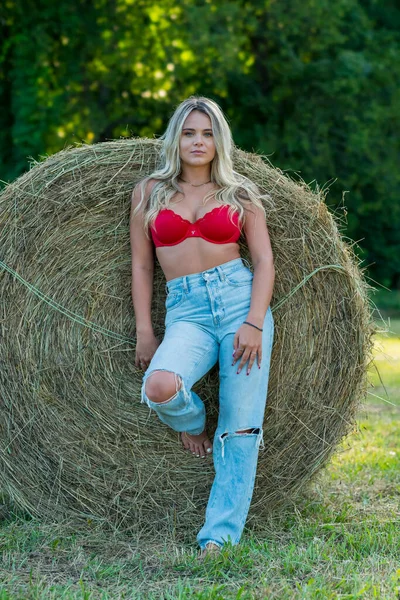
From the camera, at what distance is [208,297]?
3277mm

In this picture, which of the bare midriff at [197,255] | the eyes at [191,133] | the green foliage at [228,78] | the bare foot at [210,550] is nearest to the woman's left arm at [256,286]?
the bare midriff at [197,255]

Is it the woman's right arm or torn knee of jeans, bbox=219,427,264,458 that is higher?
the woman's right arm

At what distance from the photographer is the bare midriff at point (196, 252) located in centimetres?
333

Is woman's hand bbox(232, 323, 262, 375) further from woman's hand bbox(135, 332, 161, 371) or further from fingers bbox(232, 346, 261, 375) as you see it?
woman's hand bbox(135, 332, 161, 371)

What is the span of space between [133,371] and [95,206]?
2.49 ft

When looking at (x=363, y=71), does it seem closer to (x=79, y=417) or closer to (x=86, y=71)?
(x=86, y=71)

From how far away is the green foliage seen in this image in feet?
44.0

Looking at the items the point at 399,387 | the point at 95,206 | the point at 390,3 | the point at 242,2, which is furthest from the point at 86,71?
the point at 95,206

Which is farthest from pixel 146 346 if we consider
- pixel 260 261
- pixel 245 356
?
pixel 260 261

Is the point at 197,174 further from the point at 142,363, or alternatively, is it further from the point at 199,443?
the point at 199,443

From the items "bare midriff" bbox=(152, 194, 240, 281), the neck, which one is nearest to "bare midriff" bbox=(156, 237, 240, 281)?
"bare midriff" bbox=(152, 194, 240, 281)

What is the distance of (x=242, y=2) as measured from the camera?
15367 mm

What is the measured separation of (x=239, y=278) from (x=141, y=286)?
1.48 feet

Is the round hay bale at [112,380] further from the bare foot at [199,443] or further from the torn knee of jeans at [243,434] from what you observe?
the torn knee of jeans at [243,434]
